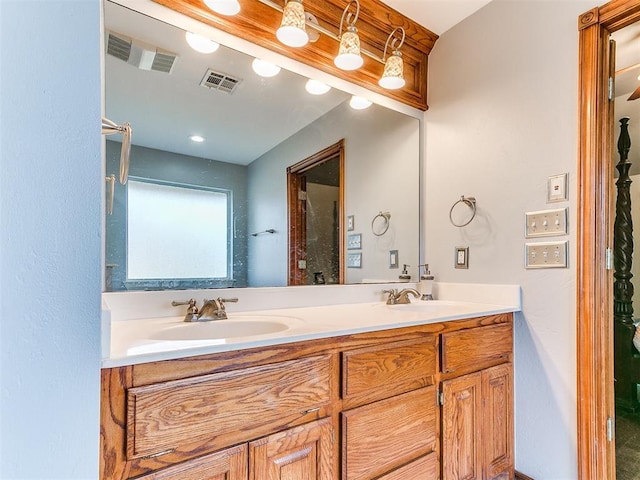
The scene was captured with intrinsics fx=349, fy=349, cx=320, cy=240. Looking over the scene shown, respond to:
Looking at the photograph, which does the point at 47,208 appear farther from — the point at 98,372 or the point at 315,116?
the point at 315,116

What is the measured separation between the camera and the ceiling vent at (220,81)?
145cm

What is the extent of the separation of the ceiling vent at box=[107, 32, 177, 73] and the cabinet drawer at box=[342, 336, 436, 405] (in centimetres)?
127

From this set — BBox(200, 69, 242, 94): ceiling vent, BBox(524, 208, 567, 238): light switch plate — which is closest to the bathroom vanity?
BBox(524, 208, 567, 238): light switch plate

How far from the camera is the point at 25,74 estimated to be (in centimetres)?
61

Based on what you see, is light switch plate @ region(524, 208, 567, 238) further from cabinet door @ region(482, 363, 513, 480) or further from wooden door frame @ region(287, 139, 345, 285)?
wooden door frame @ region(287, 139, 345, 285)

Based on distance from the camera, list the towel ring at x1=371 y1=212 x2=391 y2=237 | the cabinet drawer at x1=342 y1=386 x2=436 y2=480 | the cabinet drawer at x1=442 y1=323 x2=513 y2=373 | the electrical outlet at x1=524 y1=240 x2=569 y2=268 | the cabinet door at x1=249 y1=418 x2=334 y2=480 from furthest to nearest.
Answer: the towel ring at x1=371 y1=212 x2=391 y2=237, the electrical outlet at x1=524 y1=240 x2=569 y2=268, the cabinet drawer at x1=442 y1=323 x2=513 y2=373, the cabinet drawer at x1=342 y1=386 x2=436 y2=480, the cabinet door at x1=249 y1=418 x2=334 y2=480

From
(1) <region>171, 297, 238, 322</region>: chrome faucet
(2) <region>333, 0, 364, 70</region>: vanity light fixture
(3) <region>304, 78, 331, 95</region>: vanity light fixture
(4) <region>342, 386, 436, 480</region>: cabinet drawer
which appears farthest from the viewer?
(3) <region>304, 78, 331, 95</region>: vanity light fixture

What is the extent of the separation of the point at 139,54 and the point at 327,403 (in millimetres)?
1399

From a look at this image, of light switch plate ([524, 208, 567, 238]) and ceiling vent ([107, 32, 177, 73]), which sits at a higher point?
ceiling vent ([107, 32, 177, 73])

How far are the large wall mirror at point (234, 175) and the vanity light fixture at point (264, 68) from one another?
17mm

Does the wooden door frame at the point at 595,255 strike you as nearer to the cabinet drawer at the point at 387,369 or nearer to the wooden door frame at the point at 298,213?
the cabinet drawer at the point at 387,369

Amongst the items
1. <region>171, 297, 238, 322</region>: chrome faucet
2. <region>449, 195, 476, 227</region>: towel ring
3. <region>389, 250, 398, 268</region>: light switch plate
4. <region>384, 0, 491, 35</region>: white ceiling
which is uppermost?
<region>384, 0, 491, 35</region>: white ceiling

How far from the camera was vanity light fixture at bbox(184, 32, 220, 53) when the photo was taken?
4.54 ft

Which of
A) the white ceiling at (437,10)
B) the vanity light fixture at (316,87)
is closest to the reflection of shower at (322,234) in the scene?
the vanity light fixture at (316,87)
